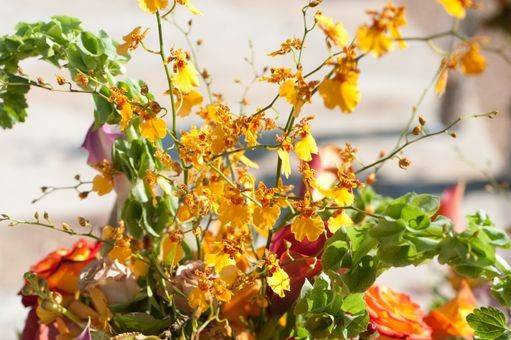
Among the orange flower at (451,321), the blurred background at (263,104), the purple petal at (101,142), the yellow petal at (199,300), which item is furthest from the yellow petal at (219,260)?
the blurred background at (263,104)

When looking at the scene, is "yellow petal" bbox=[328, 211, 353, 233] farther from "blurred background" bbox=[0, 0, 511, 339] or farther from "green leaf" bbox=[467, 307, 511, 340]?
"blurred background" bbox=[0, 0, 511, 339]

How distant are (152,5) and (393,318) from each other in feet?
0.85

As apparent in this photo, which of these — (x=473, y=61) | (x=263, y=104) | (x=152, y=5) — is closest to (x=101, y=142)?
(x=152, y=5)

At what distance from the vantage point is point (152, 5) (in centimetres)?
45

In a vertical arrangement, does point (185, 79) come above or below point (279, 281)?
above

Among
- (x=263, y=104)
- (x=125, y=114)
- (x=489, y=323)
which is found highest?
(x=263, y=104)

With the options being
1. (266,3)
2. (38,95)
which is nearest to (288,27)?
(266,3)

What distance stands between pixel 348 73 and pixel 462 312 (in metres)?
0.30

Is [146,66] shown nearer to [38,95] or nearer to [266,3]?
[38,95]

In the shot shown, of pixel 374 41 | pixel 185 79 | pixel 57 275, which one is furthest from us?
pixel 57 275

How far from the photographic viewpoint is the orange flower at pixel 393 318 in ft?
1.83

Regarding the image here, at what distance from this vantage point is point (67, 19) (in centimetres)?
55

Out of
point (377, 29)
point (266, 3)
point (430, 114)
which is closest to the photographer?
point (377, 29)

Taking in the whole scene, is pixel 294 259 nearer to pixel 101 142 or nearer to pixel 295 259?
pixel 295 259
